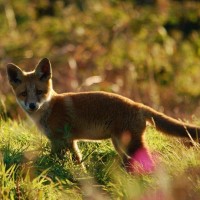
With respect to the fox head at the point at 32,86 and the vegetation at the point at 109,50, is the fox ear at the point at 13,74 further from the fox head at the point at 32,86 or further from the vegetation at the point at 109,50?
the vegetation at the point at 109,50

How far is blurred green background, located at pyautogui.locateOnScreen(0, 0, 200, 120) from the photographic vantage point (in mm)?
15086

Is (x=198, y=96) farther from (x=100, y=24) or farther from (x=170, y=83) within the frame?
(x=100, y=24)

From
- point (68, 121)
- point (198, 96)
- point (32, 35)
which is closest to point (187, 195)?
point (68, 121)

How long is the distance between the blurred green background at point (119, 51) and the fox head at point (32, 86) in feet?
20.6

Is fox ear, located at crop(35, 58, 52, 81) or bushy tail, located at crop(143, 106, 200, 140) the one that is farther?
fox ear, located at crop(35, 58, 52, 81)

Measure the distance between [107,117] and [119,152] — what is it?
0.42m

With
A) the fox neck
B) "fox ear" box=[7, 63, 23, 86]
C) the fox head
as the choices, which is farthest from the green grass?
"fox ear" box=[7, 63, 23, 86]

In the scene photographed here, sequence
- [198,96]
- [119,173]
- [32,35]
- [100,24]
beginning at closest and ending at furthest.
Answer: [119,173] < [198,96] < [100,24] < [32,35]

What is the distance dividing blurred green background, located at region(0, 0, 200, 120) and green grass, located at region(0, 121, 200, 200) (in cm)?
668

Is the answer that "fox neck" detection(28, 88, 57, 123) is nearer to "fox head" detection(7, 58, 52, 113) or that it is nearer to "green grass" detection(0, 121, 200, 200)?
"fox head" detection(7, 58, 52, 113)

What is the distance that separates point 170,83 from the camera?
16125mm

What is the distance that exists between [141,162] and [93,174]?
0.54 m

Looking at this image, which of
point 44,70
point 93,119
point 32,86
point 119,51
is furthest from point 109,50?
point 93,119

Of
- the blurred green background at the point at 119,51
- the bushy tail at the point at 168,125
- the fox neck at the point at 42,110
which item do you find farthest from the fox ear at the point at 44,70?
the blurred green background at the point at 119,51
